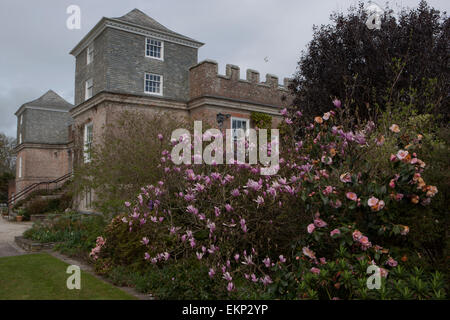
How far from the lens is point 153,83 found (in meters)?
18.6

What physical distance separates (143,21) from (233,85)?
619 cm

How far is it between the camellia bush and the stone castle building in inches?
426

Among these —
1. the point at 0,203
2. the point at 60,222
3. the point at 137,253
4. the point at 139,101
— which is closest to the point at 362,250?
the point at 137,253

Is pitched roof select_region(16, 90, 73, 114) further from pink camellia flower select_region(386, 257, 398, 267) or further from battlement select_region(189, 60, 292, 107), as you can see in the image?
pink camellia flower select_region(386, 257, 398, 267)

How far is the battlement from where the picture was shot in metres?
17.8

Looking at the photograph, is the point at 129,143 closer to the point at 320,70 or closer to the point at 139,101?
the point at 320,70

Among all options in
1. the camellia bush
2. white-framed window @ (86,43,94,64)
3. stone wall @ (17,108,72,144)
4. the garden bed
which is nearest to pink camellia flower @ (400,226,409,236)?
the camellia bush

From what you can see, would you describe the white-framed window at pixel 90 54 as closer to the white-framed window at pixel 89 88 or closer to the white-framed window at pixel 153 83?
the white-framed window at pixel 89 88

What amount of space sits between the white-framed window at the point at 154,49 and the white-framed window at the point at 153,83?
1.07 m

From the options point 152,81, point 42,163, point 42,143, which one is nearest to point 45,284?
point 152,81

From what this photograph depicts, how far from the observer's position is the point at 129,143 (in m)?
10.2

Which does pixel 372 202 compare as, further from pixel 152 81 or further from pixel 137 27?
pixel 137 27

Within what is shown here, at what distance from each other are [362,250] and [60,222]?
30.7 ft

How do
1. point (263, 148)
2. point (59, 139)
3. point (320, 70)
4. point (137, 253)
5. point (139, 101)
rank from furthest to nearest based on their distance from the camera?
point (59, 139), point (139, 101), point (320, 70), point (137, 253), point (263, 148)
